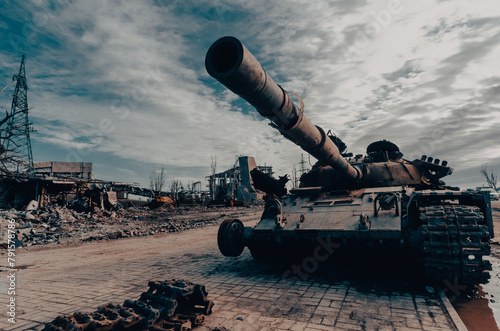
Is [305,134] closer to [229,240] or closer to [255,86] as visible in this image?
[255,86]

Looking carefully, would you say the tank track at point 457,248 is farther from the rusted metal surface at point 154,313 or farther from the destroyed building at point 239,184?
the destroyed building at point 239,184

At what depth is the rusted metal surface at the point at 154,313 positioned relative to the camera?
2729mm

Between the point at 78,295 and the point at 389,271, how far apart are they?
17.5 feet

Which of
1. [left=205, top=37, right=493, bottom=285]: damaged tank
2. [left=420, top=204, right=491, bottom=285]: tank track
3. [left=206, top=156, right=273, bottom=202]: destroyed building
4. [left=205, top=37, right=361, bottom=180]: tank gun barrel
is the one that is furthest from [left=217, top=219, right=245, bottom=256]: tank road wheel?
[left=206, top=156, right=273, bottom=202]: destroyed building

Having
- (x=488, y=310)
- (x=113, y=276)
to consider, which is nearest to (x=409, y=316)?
(x=488, y=310)

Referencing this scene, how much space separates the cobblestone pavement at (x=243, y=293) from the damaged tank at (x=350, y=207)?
0.62 m

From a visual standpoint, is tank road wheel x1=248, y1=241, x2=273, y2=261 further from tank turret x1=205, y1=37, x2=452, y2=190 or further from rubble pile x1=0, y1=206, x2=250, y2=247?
rubble pile x1=0, y1=206, x2=250, y2=247

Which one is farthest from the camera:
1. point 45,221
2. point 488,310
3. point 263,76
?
point 45,221

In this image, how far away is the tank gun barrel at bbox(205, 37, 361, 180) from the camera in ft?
8.50

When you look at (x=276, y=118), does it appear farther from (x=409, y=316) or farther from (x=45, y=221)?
(x=45, y=221)

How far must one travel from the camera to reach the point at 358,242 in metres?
4.68

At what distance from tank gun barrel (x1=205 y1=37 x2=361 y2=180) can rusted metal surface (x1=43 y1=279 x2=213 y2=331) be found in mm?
2266

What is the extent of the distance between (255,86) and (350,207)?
363cm

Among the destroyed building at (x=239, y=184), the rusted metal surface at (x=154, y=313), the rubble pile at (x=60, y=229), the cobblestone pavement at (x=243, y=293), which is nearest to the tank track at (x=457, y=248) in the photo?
the cobblestone pavement at (x=243, y=293)
